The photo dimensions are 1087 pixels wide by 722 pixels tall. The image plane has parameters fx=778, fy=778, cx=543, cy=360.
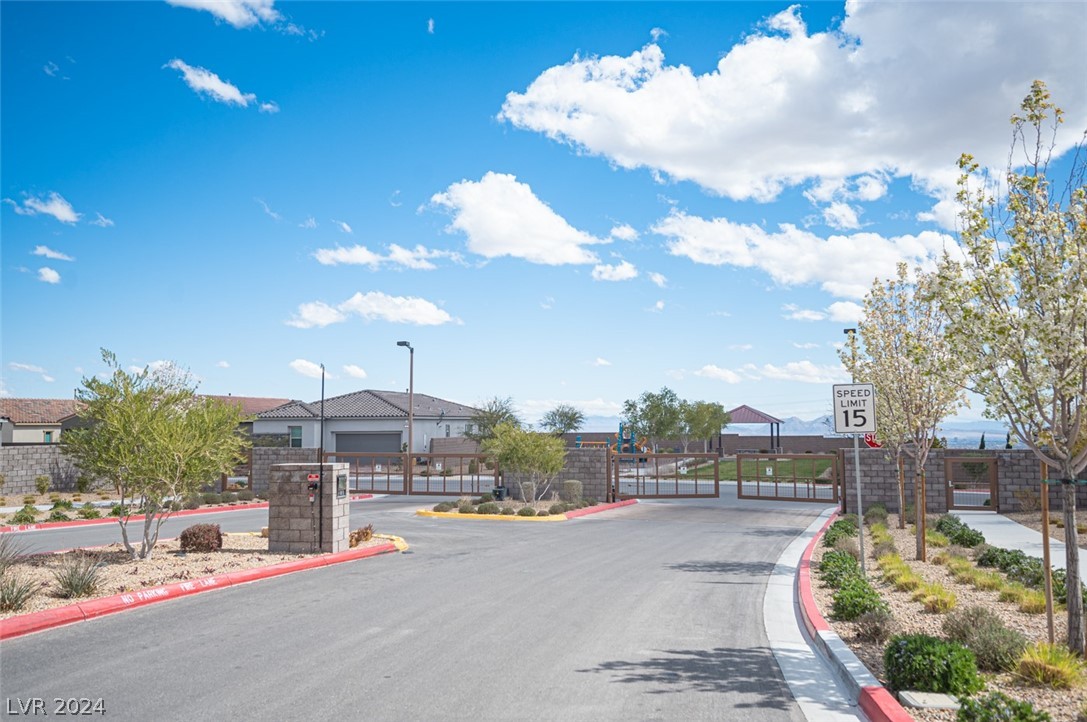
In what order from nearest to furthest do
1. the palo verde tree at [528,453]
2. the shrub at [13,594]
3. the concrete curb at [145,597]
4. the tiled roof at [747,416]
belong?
the concrete curb at [145,597] < the shrub at [13,594] < the palo verde tree at [528,453] < the tiled roof at [747,416]

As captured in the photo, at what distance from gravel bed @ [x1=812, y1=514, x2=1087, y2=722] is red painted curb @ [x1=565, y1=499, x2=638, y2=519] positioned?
11956 millimetres

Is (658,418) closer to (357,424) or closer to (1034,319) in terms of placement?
(357,424)

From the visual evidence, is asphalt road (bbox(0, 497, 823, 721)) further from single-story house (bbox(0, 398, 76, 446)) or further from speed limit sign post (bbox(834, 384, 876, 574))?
single-story house (bbox(0, 398, 76, 446))

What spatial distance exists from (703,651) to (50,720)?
6.52 m

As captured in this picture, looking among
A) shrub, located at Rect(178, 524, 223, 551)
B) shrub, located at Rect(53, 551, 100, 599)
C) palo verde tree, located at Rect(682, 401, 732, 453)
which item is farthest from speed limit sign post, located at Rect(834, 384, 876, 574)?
palo verde tree, located at Rect(682, 401, 732, 453)

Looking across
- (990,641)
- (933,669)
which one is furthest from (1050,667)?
(933,669)

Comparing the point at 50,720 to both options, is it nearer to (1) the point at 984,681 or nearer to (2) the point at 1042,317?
(1) the point at 984,681

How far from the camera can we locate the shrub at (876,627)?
30.2 feet

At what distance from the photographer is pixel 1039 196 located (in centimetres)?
862

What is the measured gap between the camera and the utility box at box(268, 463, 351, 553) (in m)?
16.5

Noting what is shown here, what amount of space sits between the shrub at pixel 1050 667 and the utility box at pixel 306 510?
42.0ft

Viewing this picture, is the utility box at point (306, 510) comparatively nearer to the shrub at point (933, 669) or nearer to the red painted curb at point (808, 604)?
the red painted curb at point (808, 604)

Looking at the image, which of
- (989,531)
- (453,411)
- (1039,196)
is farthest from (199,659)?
(453,411)

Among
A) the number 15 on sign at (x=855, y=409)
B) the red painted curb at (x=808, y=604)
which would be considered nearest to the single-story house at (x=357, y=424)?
the red painted curb at (x=808, y=604)
